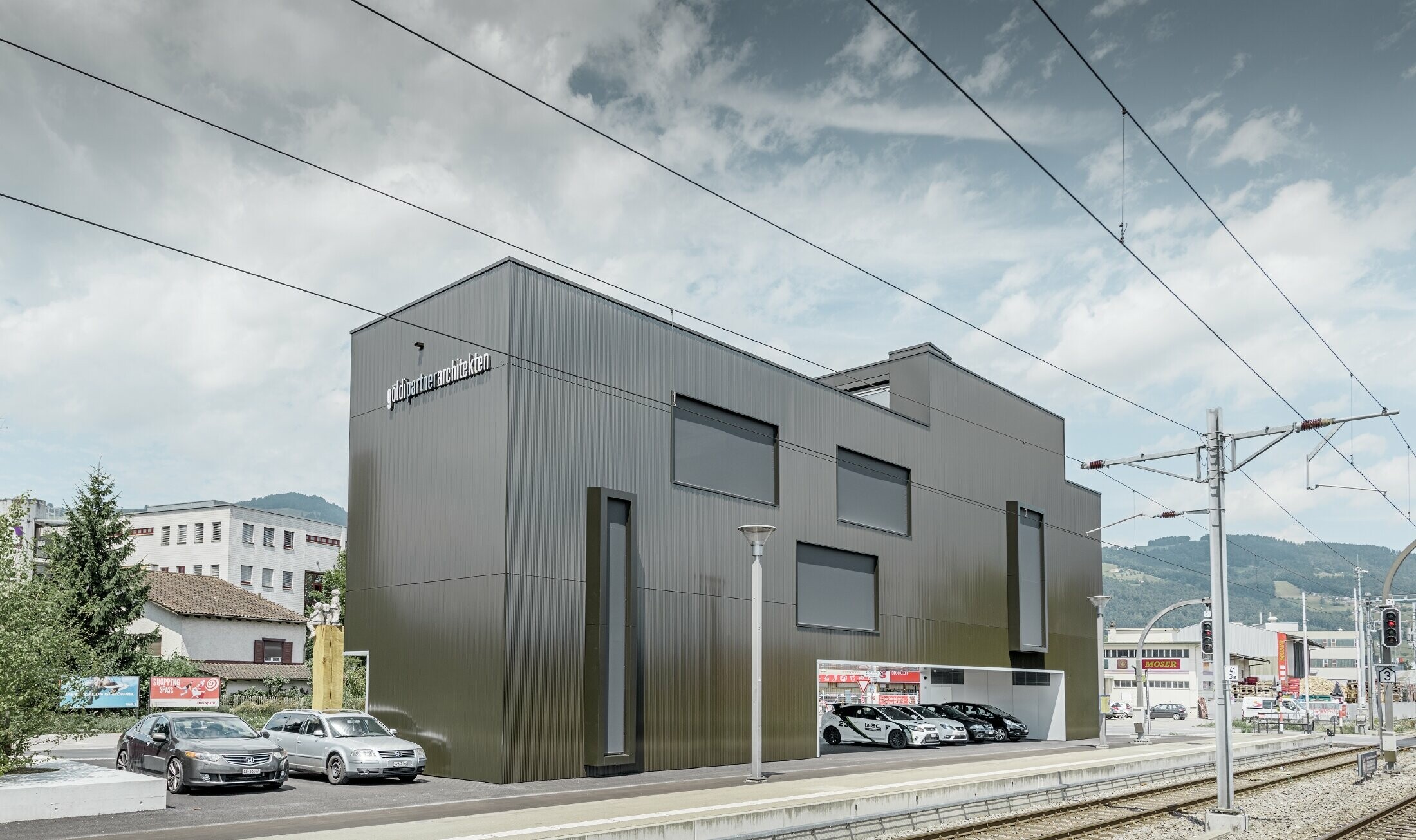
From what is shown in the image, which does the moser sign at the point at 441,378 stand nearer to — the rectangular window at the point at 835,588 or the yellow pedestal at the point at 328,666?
the yellow pedestal at the point at 328,666

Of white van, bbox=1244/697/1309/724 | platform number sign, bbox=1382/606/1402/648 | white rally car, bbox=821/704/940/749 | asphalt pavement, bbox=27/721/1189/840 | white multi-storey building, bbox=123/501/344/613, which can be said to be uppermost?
white multi-storey building, bbox=123/501/344/613

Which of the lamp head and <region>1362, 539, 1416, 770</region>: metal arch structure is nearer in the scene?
the lamp head

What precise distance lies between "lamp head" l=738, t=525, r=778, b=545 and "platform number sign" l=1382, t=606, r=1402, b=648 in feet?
63.9

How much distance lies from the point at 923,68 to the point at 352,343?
60.6ft

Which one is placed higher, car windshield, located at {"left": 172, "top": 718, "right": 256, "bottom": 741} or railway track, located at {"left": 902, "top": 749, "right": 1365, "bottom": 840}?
car windshield, located at {"left": 172, "top": 718, "right": 256, "bottom": 741}

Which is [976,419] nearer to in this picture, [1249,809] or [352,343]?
[1249,809]

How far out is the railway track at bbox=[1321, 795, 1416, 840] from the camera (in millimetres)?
19594

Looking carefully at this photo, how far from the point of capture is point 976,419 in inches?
1576

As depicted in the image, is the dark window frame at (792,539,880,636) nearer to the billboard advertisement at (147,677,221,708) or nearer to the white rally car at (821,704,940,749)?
the white rally car at (821,704,940,749)

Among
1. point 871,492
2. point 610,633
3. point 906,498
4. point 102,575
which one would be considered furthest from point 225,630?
point 610,633

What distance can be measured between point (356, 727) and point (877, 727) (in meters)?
18.2

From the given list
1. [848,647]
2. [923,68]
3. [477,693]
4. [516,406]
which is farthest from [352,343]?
[923,68]

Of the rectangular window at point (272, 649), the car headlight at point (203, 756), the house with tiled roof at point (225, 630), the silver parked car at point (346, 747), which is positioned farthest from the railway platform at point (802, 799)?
the rectangular window at point (272, 649)

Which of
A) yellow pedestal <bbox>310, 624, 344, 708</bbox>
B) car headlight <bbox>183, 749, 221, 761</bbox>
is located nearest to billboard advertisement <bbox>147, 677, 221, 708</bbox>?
yellow pedestal <bbox>310, 624, 344, 708</bbox>
